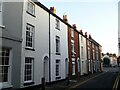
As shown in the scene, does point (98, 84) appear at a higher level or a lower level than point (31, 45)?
lower

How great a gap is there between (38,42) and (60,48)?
6.51m

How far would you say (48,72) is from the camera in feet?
71.0

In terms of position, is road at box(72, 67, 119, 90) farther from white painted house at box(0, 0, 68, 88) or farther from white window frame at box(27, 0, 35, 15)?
white window frame at box(27, 0, 35, 15)

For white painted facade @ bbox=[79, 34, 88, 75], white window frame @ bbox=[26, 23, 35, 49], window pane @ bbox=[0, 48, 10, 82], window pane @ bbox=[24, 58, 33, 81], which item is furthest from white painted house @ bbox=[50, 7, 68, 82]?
white painted facade @ bbox=[79, 34, 88, 75]

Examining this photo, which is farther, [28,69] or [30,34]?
[30,34]

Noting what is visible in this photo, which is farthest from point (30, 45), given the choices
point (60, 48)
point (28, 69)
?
point (60, 48)

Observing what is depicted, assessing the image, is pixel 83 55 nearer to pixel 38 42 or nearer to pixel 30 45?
pixel 38 42

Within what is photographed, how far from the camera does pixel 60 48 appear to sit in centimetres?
2569

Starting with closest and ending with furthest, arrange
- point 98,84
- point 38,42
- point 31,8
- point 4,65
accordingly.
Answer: point 4,65 < point 31,8 < point 38,42 < point 98,84

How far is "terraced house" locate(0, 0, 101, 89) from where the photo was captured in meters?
14.5

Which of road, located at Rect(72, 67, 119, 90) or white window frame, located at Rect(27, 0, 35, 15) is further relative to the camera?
road, located at Rect(72, 67, 119, 90)

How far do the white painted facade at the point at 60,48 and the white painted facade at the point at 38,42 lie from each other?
146 centimetres

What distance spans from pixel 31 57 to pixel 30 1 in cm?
488

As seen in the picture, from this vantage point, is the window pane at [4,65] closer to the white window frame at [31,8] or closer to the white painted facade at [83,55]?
the white window frame at [31,8]
